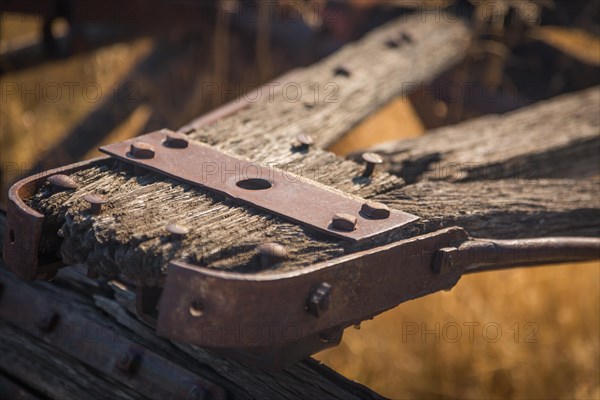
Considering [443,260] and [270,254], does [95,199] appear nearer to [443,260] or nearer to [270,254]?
[270,254]

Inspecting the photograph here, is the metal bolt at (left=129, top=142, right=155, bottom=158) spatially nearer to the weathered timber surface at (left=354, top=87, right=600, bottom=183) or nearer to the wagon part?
Answer: the wagon part

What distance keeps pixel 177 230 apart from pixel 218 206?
0.70ft

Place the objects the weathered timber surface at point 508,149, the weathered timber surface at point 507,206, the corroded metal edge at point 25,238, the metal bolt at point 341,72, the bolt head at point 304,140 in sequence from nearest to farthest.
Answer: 1. the corroded metal edge at point 25,238
2. the weathered timber surface at point 507,206
3. the bolt head at point 304,140
4. the weathered timber surface at point 508,149
5. the metal bolt at point 341,72

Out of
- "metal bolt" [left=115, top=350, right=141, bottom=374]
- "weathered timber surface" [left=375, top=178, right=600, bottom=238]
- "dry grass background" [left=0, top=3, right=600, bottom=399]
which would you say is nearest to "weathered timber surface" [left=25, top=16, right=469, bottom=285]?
"weathered timber surface" [left=375, top=178, right=600, bottom=238]

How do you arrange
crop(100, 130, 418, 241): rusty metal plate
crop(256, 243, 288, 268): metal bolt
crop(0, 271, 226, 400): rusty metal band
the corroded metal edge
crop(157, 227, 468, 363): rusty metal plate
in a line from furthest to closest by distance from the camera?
crop(0, 271, 226, 400): rusty metal band → crop(100, 130, 418, 241): rusty metal plate → the corroded metal edge → crop(256, 243, 288, 268): metal bolt → crop(157, 227, 468, 363): rusty metal plate

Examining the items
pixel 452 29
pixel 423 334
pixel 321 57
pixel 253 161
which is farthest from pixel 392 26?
pixel 253 161

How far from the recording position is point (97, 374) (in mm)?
2137

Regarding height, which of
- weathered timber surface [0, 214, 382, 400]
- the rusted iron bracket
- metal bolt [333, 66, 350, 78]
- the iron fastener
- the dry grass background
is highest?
metal bolt [333, 66, 350, 78]

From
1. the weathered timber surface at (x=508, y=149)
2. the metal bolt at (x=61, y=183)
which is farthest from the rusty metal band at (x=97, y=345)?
the weathered timber surface at (x=508, y=149)

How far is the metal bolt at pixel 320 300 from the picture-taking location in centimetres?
166

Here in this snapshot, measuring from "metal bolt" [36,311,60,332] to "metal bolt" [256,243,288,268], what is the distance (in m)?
0.79

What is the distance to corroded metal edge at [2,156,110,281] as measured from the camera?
180 cm

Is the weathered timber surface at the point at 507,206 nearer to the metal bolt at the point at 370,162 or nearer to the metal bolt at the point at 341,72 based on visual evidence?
the metal bolt at the point at 370,162

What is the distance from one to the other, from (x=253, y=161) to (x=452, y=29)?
209cm
